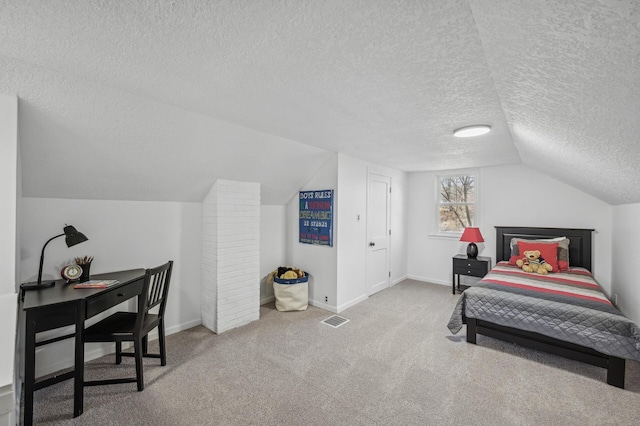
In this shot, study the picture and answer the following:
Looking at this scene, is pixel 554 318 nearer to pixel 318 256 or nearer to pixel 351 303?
→ pixel 351 303

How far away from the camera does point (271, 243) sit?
417cm

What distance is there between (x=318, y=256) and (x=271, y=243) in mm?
762

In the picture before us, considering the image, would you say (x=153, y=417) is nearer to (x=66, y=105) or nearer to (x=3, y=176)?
(x=3, y=176)

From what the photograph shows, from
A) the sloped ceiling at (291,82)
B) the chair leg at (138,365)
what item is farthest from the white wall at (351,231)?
the chair leg at (138,365)

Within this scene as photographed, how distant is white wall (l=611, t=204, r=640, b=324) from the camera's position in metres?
2.73

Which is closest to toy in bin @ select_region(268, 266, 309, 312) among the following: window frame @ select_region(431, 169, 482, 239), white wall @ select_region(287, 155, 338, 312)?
white wall @ select_region(287, 155, 338, 312)

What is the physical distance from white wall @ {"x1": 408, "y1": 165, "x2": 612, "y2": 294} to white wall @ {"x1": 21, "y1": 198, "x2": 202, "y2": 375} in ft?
13.2

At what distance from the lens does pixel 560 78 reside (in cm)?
114

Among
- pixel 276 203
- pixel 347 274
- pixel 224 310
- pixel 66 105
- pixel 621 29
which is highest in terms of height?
pixel 66 105

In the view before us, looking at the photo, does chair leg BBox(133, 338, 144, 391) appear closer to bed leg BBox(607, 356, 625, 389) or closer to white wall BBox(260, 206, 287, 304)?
white wall BBox(260, 206, 287, 304)

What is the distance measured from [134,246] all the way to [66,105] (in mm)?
1471

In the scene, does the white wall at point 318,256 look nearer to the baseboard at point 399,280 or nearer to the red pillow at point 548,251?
the baseboard at point 399,280

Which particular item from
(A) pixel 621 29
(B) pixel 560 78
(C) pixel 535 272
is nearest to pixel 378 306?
(C) pixel 535 272

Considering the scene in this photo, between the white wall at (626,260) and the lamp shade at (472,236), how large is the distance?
1514 millimetres
